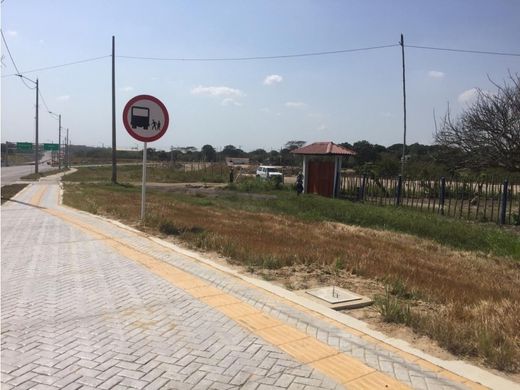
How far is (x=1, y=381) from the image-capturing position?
3.64 metres

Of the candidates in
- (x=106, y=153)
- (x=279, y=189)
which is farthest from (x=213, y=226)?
(x=106, y=153)

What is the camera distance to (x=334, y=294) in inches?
237

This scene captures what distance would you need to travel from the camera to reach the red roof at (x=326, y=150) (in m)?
27.0

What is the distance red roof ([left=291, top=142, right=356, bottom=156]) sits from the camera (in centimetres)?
2703

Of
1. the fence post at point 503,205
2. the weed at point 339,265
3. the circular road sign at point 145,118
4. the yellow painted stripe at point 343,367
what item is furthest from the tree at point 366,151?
the yellow painted stripe at point 343,367

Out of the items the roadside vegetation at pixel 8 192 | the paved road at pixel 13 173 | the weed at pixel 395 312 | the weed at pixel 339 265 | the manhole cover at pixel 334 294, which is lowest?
the paved road at pixel 13 173

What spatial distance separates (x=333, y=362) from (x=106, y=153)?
536ft

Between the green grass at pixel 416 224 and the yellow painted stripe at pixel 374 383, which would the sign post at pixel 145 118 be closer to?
the green grass at pixel 416 224

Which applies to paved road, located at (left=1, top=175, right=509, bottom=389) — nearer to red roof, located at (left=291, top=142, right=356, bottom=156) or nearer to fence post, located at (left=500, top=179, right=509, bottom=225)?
fence post, located at (left=500, top=179, right=509, bottom=225)

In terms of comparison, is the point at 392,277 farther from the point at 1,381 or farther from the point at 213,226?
the point at 213,226

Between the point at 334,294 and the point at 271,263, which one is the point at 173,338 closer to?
the point at 334,294

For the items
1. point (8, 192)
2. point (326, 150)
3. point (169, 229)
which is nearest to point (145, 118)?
point (169, 229)

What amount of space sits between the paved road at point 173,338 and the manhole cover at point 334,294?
48cm

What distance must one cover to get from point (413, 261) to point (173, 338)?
561 centimetres
